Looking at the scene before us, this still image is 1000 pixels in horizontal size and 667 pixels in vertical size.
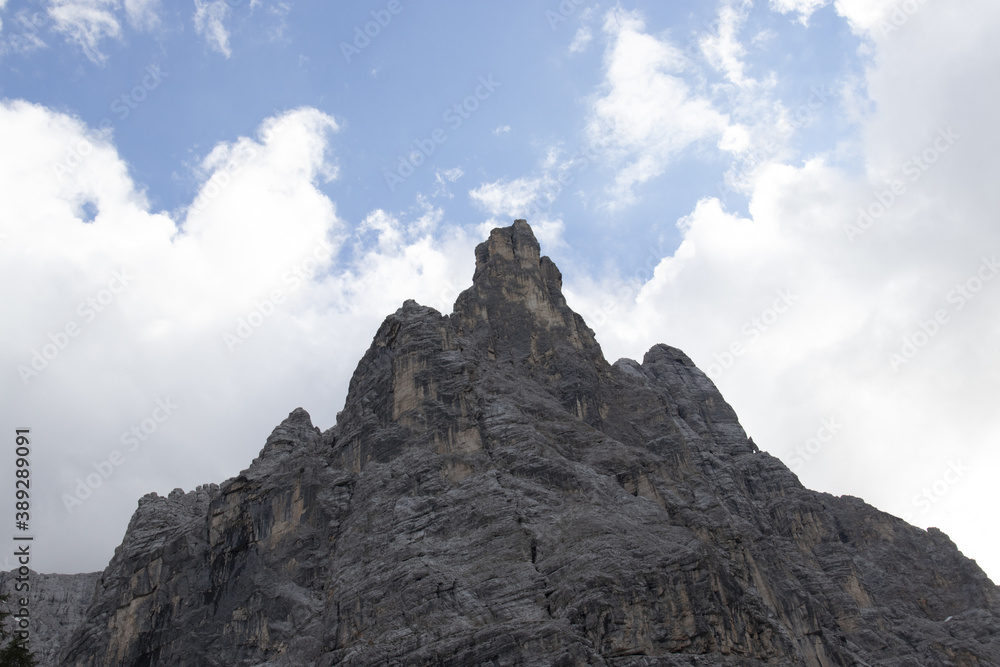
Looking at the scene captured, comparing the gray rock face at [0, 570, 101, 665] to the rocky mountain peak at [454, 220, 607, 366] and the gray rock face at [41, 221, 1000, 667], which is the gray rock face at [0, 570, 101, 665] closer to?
the gray rock face at [41, 221, 1000, 667]

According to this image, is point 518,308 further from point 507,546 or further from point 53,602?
point 53,602

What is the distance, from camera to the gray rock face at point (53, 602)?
121 m

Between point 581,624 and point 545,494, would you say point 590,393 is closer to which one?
point 545,494

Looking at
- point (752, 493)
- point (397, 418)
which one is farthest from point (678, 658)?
point (752, 493)

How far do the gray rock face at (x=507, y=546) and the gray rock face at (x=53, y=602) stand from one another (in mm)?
30746

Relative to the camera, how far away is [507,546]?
6266cm

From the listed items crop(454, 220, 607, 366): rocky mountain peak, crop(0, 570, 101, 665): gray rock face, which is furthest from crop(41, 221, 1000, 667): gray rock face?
crop(0, 570, 101, 665): gray rock face

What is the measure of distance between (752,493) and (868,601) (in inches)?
887

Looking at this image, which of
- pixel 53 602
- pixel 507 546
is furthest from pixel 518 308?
pixel 53 602

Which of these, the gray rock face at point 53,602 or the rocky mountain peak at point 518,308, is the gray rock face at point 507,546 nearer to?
the rocky mountain peak at point 518,308

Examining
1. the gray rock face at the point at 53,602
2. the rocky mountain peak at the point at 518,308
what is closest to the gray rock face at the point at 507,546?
the rocky mountain peak at the point at 518,308

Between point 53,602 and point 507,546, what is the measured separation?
10311 centimetres

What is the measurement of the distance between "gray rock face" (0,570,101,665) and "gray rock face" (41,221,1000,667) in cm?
3075

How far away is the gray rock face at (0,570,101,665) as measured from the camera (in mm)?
120562
